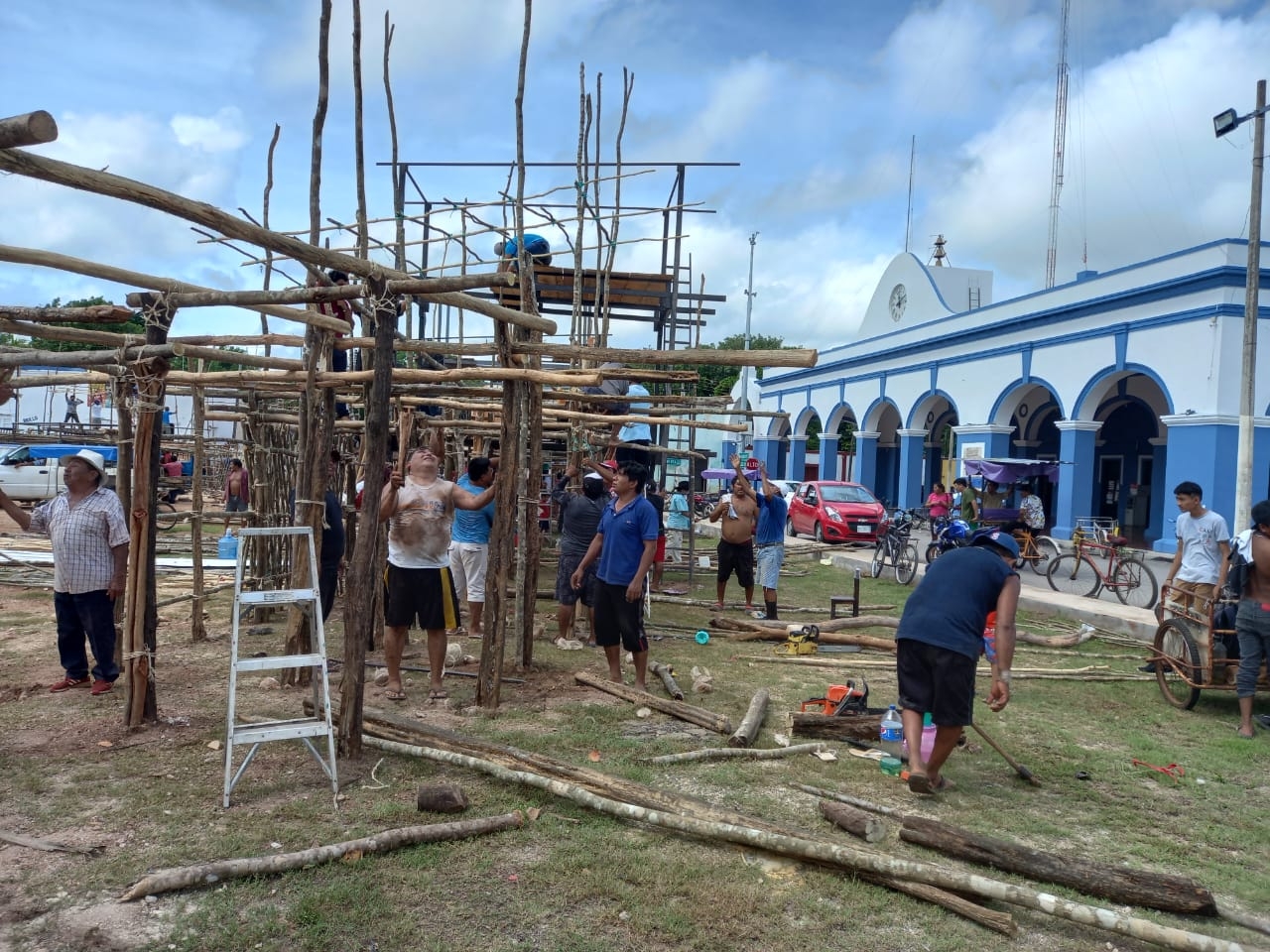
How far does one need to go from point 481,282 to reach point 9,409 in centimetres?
3094

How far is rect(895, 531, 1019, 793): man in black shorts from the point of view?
Answer: 4.82 meters

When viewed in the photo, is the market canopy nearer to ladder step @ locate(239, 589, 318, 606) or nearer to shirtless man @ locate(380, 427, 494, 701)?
shirtless man @ locate(380, 427, 494, 701)

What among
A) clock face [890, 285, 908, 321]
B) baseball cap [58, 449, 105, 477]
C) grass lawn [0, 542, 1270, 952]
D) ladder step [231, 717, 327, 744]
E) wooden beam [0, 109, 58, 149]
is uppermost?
clock face [890, 285, 908, 321]

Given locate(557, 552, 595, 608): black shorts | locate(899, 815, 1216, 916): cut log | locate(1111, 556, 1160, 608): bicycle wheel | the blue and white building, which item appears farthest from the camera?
the blue and white building

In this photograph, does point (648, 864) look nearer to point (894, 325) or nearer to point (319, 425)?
point (319, 425)

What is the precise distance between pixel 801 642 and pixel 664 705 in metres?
2.91

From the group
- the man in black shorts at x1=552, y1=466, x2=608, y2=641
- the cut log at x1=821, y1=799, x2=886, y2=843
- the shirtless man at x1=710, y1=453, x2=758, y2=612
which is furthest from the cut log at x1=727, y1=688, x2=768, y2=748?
the shirtless man at x1=710, y1=453, x2=758, y2=612

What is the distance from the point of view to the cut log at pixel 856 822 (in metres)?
4.15

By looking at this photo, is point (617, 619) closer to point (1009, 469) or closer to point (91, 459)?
point (91, 459)

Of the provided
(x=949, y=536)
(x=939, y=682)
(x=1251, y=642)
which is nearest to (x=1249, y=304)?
(x=949, y=536)

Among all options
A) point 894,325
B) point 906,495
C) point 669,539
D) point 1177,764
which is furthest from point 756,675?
point 894,325

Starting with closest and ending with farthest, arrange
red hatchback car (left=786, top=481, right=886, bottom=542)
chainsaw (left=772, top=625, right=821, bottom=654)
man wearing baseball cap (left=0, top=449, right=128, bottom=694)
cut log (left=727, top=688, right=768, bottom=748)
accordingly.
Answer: cut log (left=727, top=688, right=768, bottom=748), man wearing baseball cap (left=0, top=449, right=128, bottom=694), chainsaw (left=772, top=625, right=821, bottom=654), red hatchback car (left=786, top=481, right=886, bottom=542)

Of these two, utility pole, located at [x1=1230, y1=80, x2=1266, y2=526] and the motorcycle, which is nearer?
the motorcycle

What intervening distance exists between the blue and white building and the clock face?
0.08 metres
